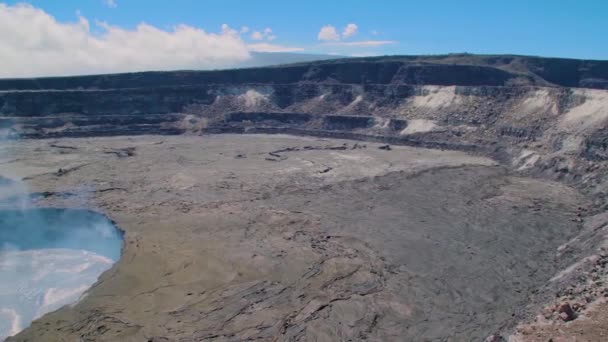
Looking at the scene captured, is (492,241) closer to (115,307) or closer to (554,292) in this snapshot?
(554,292)

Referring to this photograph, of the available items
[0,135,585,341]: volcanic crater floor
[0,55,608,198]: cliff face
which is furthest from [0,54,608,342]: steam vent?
[0,55,608,198]: cliff face

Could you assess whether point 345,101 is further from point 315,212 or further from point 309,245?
point 309,245

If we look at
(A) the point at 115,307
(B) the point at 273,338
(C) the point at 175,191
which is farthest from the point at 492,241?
(C) the point at 175,191

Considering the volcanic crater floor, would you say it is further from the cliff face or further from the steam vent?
the cliff face

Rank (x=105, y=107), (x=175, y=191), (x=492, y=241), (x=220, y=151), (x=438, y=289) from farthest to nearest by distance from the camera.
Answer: (x=105, y=107) < (x=220, y=151) < (x=175, y=191) < (x=492, y=241) < (x=438, y=289)

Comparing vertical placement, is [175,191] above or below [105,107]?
below

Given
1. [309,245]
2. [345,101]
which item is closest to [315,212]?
[309,245]
